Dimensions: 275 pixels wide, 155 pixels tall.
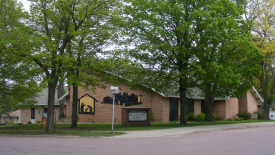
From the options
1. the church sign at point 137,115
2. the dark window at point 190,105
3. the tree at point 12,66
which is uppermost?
the tree at point 12,66

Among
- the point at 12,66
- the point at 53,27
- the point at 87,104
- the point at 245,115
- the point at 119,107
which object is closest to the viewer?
the point at 53,27

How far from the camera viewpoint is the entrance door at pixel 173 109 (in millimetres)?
33125

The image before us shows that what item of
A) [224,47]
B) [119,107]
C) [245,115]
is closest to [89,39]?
[224,47]

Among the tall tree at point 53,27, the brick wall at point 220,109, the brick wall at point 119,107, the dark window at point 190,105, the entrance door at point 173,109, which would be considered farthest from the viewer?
the brick wall at point 220,109

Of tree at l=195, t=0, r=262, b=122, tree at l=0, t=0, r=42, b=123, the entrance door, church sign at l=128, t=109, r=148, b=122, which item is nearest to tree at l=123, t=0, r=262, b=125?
tree at l=195, t=0, r=262, b=122

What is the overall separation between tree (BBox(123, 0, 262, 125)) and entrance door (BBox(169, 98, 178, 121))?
9135mm

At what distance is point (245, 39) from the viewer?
66.4 feet

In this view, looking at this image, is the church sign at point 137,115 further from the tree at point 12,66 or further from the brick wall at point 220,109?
the brick wall at point 220,109

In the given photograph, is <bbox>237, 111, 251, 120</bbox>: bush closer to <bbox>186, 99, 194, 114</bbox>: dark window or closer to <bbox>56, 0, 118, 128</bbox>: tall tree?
<bbox>186, 99, 194, 114</bbox>: dark window

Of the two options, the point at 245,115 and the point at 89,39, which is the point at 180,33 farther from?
the point at 245,115

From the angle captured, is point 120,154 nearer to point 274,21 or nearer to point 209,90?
point 209,90

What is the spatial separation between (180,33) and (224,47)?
10.9 feet

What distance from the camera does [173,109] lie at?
33.6 m

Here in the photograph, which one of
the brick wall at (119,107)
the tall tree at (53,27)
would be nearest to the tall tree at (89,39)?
the tall tree at (53,27)
